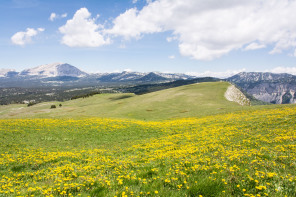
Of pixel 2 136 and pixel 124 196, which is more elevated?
pixel 124 196

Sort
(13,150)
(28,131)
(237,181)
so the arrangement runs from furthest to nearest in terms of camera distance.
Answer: (28,131) < (13,150) < (237,181)

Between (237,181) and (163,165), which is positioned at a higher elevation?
(237,181)

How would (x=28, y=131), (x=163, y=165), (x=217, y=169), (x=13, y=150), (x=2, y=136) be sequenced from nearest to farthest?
(x=217, y=169), (x=163, y=165), (x=13, y=150), (x=2, y=136), (x=28, y=131)

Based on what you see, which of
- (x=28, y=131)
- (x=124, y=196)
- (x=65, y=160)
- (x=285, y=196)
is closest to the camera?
(x=285, y=196)

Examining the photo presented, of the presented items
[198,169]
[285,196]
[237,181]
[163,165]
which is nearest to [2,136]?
[163,165]

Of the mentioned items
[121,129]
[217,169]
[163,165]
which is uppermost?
[217,169]

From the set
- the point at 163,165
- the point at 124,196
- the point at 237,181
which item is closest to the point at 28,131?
the point at 163,165

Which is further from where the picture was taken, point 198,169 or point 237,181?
point 198,169

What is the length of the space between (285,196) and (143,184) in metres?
5.19

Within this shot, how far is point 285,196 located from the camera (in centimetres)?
569

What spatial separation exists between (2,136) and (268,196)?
30505mm

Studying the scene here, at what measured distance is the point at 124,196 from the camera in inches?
247

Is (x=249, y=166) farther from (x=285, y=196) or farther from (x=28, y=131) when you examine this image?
(x=28, y=131)

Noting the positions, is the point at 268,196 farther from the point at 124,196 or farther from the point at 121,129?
the point at 121,129
